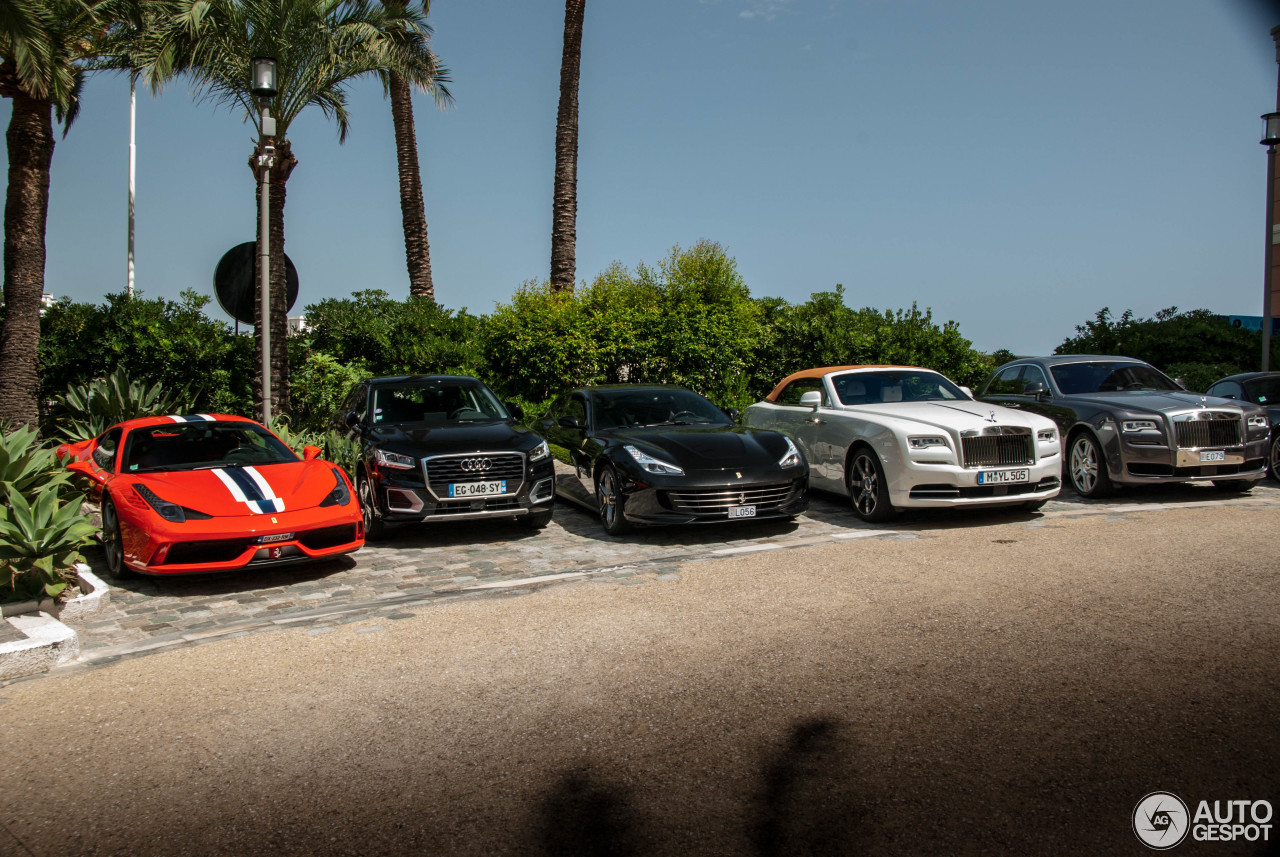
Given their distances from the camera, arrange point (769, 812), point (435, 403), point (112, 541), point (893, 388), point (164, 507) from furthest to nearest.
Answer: point (893, 388), point (435, 403), point (112, 541), point (164, 507), point (769, 812)

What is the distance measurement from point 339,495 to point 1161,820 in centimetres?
637

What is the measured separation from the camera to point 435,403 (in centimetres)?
1005

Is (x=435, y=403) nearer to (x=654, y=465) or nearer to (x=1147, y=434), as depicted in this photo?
(x=654, y=465)

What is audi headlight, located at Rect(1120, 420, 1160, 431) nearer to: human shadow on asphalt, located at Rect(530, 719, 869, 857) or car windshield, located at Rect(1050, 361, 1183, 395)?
→ car windshield, located at Rect(1050, 361, 1183, 395)

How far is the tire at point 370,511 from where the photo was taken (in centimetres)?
877

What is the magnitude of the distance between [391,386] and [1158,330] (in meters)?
22.3

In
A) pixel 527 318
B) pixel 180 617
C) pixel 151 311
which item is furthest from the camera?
pixel 527 318

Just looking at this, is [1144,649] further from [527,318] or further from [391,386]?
[527,318]

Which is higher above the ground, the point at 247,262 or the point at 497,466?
the point at 247,262

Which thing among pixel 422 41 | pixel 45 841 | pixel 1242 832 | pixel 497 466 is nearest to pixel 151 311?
pixel 422 41

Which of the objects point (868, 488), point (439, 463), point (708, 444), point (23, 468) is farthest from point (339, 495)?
point (868, 488)

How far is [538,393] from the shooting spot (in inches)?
619

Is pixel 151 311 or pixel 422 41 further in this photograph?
pixel 422 41

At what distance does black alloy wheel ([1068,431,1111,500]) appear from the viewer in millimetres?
10617
